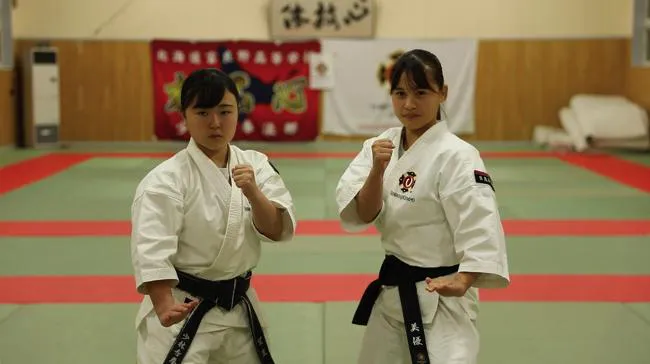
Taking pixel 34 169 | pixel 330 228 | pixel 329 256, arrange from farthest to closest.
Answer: pixel 34 169 → pixel 330 228 → pixel 329 256

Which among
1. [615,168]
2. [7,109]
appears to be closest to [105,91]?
[7,109]

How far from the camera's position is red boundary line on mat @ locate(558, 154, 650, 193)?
868cm

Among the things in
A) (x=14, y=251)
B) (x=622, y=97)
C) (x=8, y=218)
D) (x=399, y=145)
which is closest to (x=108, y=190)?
(x=8, y=218)

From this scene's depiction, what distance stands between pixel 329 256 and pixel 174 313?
10.9 ft

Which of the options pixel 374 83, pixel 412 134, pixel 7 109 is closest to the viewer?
pixel 412 134

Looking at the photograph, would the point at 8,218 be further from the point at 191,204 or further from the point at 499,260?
the point at 499,260

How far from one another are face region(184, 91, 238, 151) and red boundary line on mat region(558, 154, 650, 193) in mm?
6641

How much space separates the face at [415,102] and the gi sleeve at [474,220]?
164mm

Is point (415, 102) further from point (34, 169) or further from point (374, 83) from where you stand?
point (374, 83)

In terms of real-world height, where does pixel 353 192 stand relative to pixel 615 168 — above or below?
above

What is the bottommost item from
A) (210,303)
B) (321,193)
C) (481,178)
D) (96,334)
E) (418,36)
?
(96,334)

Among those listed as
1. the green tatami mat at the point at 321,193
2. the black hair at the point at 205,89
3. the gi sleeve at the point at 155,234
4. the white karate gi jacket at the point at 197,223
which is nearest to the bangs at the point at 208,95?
the black hair at the point at 205,89

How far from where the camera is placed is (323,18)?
1223 centimetres

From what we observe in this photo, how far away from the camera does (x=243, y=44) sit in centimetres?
1233
